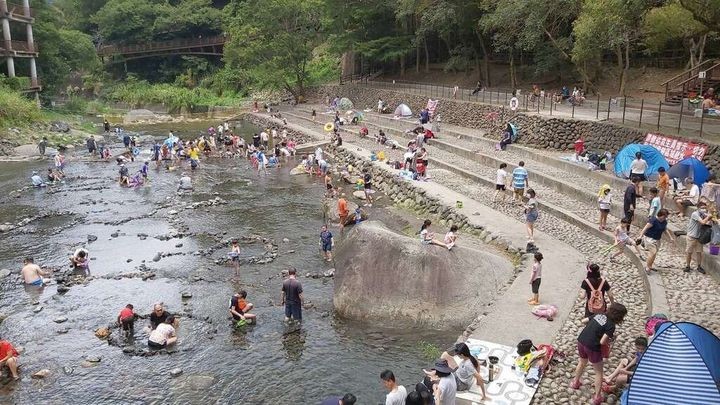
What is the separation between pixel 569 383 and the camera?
952 cm

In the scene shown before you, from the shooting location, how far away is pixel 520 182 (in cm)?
2025

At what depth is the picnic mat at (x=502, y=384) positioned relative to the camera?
30.4 ft

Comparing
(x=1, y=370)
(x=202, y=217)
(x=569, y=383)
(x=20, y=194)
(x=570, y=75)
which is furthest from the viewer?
(x=570, y=75)

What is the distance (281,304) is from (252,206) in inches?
434

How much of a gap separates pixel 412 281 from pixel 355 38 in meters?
41.2

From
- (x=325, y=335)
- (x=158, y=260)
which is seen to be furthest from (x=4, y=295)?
(x=325, y=335)

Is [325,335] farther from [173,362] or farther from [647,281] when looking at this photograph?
[647,281]

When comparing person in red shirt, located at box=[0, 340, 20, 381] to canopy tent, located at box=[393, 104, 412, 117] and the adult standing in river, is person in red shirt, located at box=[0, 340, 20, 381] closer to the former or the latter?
the adult standing in river

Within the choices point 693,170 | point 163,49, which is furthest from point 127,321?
point 163,49

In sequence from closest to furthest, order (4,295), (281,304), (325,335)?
(325,335), (281,304), (4,295)

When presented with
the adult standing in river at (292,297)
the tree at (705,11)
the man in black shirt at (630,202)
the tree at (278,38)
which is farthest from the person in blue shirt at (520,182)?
the tree at (278,38)

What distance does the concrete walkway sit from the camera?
11.4m

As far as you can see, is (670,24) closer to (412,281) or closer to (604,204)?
(604,204)

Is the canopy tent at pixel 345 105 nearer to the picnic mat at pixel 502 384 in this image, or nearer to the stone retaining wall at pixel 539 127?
the stone retaining wall at pixel 539 127
